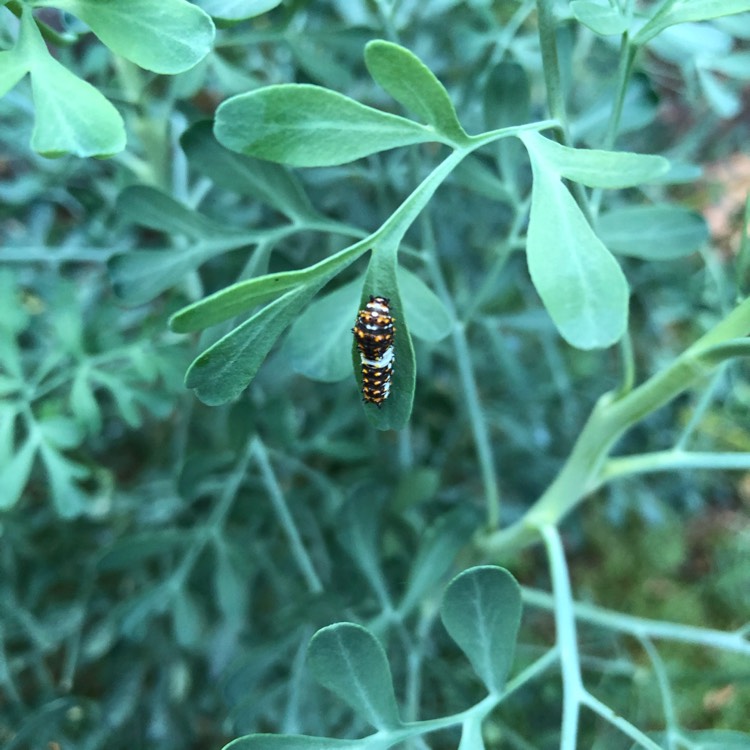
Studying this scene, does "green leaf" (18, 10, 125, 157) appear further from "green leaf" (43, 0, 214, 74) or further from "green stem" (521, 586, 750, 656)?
"green stem" (521, 586, 750, 656)

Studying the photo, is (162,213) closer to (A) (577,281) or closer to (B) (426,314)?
(B) (426,314)

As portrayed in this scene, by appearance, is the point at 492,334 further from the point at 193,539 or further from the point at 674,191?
the point at 674,191

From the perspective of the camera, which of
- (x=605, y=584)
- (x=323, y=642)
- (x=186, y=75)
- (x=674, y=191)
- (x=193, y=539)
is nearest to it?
(x=323, y=642)

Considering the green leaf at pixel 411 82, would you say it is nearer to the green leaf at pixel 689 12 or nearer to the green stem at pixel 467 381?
the green leaf at pixel 689 12

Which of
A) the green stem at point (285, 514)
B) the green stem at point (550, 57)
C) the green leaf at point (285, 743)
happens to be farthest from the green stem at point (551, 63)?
the green stem at point (285, 514)

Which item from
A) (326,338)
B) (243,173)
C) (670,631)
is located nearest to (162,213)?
(243,173)

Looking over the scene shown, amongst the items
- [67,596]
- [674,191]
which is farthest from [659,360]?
[67,596]
